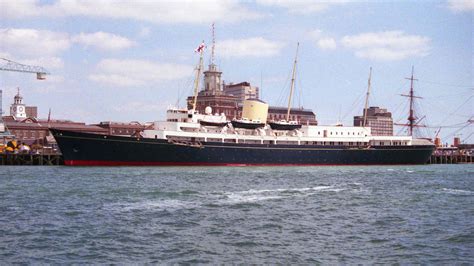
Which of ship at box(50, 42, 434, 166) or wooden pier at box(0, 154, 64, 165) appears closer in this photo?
ship at box(50, 42, 434, 166)

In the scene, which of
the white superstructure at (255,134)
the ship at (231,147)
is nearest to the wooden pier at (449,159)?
the ship at (231,147)

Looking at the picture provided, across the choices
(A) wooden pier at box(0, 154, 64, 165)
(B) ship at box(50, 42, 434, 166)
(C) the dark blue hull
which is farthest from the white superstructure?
(A) wooden pier at box(0, 154, 64, 165)

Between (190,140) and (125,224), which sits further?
(190,140)

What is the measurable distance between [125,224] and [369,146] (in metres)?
65.1

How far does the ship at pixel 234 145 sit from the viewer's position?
64938 millimetres

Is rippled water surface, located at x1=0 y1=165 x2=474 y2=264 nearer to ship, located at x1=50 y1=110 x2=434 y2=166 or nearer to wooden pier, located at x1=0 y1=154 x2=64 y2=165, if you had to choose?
ship, located at x1=50 y1=110 x2=434 y2=166

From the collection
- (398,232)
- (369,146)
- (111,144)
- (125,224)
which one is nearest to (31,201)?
(125,224)

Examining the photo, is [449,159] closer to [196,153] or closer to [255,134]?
[255,134]

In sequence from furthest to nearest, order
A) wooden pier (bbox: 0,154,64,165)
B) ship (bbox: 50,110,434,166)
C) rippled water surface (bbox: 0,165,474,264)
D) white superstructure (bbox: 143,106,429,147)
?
wooden pier (bbox: 0,154,64,165)
white superstructure (bbox: 143,106,429,147)
ship (bbox: 50,110,434,166)
rippled water surface (bbox: 0,165,474,264)

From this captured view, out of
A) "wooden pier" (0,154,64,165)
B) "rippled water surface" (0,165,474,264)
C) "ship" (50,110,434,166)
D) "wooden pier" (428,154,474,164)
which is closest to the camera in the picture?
"rippled water surface" (0,165,474,264)

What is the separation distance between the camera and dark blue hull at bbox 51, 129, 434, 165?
6456 centimetres

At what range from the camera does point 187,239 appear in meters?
21.2

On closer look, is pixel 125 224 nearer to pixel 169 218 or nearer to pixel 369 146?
pixel 169 218

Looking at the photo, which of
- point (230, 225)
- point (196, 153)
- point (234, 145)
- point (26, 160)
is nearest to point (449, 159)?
point (234, 145)
